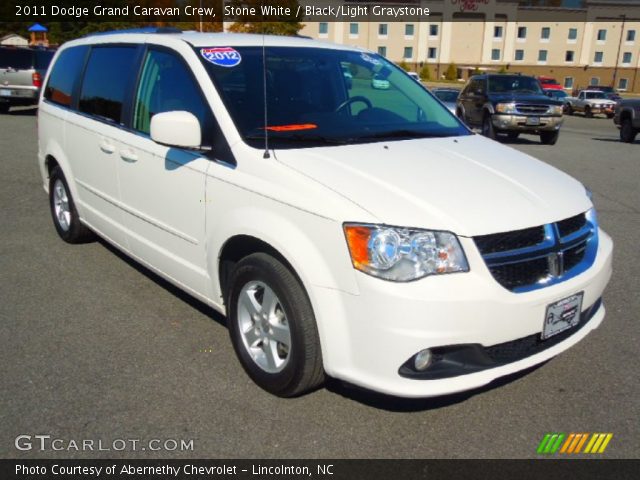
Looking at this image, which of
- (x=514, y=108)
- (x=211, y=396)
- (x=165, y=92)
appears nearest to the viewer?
(x=211, y=396)

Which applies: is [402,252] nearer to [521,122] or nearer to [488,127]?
[521,122]

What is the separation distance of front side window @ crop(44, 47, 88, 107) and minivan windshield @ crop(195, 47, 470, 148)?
6.79ft

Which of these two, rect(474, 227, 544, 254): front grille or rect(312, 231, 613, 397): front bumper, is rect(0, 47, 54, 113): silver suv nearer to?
rect(312, 231, 613, 397): front bumper

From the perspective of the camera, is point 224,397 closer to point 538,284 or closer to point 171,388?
point 171,388

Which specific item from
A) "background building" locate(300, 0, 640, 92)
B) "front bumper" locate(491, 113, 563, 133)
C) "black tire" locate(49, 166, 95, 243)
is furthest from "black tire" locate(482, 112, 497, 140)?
"background building" locate(300, 0, 640, 92)

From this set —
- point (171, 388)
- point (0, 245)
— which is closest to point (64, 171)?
point (0, 245)

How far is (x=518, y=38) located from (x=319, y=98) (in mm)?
82605

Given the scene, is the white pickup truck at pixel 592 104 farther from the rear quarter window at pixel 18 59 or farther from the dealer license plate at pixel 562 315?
the dealer license plate at pixel 562 315

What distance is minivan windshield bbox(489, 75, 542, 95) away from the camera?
612 inches

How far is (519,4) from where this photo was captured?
254 ft

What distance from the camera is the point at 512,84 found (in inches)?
617

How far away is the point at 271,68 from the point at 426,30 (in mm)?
79982

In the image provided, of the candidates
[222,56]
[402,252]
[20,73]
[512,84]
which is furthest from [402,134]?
[20,73]

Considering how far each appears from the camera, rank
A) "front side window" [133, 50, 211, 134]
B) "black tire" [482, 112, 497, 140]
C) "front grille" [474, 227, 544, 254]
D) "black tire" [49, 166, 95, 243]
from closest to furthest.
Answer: "front grille" [474, 227, 544, 254]
"front side window" [133, 50, 211, 134]
"black tire" [49, 166, 95, 243]
"black tire" [482, 112, 497, 140]
